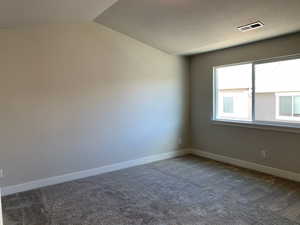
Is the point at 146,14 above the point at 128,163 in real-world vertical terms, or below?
above

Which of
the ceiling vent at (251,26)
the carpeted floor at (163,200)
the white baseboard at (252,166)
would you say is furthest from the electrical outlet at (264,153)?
the ceiling vent at (251,26)

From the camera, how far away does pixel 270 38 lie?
3.68 meters

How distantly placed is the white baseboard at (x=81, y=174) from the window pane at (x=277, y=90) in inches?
83.4

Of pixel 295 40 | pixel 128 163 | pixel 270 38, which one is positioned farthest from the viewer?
pixel 128 163

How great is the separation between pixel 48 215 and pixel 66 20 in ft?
9.26

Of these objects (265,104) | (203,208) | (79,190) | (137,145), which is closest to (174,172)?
(137,145)

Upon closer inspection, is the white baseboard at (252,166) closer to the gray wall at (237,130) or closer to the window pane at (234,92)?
the gray wall at (237,130)

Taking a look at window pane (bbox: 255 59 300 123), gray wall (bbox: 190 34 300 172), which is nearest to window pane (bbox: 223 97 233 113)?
gray wall (bbox: 190 34 300 172)

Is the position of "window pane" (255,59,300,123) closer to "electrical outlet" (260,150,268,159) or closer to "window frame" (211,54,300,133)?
"window frame" (211,54,300,133)

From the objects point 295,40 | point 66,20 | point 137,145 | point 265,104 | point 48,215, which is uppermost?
point 66,20

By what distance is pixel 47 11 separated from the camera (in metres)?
2.86

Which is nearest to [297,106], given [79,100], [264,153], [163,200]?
[264,153]

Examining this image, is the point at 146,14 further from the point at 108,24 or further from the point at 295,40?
the point at 295,40

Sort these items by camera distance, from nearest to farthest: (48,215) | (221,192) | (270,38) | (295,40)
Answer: (48,215) → (221,192) → (295,40) → (270,38)
